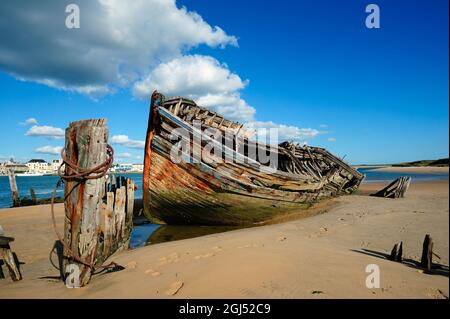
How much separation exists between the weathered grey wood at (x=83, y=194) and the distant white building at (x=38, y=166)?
128 m

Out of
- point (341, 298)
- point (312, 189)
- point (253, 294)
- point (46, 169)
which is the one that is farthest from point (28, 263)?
point (46, 169)

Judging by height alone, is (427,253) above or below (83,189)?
below

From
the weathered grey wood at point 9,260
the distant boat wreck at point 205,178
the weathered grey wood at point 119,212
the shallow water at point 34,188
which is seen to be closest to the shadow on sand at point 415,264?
the distant boat wreck at point 205,178

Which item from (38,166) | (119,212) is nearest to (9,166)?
(119,212)

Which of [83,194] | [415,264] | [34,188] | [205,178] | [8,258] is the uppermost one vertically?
[205,178]

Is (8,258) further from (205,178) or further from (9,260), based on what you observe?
(205,178)

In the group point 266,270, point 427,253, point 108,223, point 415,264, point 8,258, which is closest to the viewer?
point 266,270

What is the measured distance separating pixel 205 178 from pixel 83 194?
473 centimetres

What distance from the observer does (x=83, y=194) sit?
367 cm

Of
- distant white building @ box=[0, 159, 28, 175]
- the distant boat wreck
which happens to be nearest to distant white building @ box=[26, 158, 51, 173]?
distant white building @ box=[0, 159, 28, 175]

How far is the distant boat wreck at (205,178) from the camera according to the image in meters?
8.22

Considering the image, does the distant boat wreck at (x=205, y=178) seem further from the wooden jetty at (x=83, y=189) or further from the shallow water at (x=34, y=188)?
the shallow water at (x=34, y=188)

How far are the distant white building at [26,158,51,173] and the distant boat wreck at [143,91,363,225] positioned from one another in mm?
123799

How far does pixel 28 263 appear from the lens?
577cm
